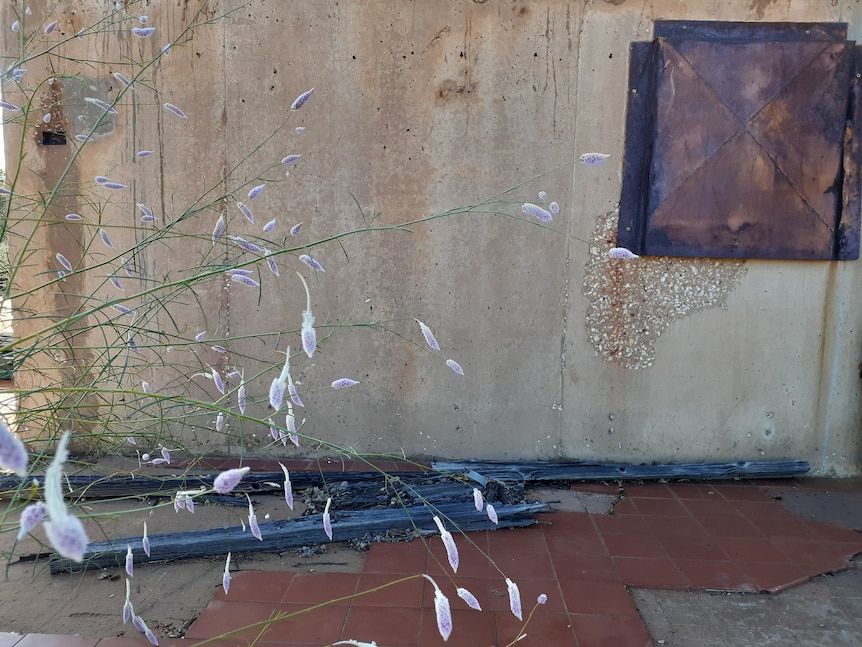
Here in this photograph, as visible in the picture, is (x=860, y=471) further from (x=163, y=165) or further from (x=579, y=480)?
(x=163, y=165)

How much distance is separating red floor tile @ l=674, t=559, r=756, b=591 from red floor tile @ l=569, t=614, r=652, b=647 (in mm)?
423

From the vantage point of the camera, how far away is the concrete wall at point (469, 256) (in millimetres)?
3371

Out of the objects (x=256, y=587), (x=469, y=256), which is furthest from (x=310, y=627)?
(x=469, y=256)

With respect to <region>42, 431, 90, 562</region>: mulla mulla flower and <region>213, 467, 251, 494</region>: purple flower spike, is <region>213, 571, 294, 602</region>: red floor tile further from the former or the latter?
<region>42, 431, 90, 562</region>: mulla mulla flower

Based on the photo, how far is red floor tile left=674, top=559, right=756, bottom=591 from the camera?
2.32 meters

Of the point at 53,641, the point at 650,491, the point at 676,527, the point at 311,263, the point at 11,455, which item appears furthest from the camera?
the point at 650,491

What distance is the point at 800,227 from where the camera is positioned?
3348mm

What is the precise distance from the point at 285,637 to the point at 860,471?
11.1ft

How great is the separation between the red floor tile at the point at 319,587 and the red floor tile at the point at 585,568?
0.83 meters

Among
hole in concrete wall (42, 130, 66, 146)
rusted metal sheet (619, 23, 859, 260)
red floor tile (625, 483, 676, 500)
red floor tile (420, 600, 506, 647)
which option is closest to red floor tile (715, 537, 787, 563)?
red floor tile (625, 483, 676, 500)

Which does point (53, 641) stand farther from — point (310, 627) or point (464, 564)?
point (464, 564)

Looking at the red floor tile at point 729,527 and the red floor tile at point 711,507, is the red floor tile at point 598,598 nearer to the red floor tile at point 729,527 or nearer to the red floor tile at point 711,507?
the red floor tile at point 729,527

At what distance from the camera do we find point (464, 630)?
1.99m

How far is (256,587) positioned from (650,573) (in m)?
1.56
